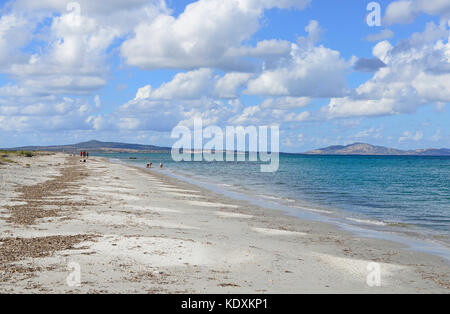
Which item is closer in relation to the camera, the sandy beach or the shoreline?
the sandy beach

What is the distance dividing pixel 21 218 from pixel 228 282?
11.8 metres

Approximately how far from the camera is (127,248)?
13.6 meters

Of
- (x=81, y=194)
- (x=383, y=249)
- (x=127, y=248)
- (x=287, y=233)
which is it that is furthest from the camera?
(x=81, y=194)

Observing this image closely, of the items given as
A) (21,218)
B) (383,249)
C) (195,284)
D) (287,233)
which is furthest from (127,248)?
(383,249)

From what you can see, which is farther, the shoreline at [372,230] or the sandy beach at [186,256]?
the shoreline at [372,230]

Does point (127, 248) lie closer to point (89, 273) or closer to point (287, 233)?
point (89, 273)

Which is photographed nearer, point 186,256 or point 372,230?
point 186,256

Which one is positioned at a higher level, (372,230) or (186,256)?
(186,256)

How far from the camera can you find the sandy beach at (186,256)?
33.8 feet

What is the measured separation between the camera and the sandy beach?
10312mm

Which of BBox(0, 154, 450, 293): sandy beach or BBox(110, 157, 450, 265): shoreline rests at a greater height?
BBox(0, 154, 450, 293): sandy beach

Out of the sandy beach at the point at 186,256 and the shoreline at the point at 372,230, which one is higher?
the sandy beach at the point at 186,256

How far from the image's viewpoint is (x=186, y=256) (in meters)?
13.1
